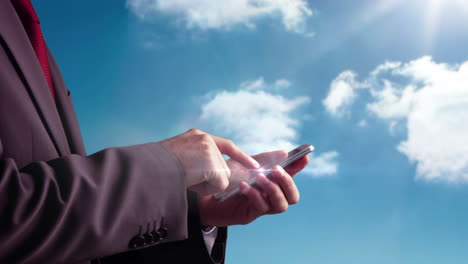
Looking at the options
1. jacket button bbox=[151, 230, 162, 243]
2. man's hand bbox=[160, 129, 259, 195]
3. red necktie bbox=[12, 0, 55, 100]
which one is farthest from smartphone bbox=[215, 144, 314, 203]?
red necktie bbox=[12, 0, 55, 100]

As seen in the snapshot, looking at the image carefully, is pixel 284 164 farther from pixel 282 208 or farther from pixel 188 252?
pixel 188 252

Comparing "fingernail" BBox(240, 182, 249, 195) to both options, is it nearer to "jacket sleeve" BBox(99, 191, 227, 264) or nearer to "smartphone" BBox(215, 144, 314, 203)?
"smartphone" BBox(215, 144, 314, 203)

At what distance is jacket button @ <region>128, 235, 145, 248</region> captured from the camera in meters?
1.83

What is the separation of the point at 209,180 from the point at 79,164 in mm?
676

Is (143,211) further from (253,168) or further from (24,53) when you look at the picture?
(24,53)

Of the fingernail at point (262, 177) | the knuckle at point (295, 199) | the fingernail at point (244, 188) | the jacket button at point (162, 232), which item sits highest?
the fingernail at point (262, 177)

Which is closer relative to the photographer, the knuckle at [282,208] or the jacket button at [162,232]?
the jacket button at [162,232]

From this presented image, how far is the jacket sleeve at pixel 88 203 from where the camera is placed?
5.10 feet

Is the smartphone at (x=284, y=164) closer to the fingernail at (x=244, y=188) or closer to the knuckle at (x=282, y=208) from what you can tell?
the fingernail at (x=244, y=188)

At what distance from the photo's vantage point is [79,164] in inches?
69.1

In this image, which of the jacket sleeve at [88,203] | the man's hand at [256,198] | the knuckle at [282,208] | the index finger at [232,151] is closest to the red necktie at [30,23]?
the jacket sleeve at [88,203]

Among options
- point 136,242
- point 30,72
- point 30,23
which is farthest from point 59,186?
point 30,23

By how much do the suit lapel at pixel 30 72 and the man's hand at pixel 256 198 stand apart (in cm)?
115

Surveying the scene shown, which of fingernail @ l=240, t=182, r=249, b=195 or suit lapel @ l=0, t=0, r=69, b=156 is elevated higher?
suit lapel @ l=0, t=0, r=69, b=156
